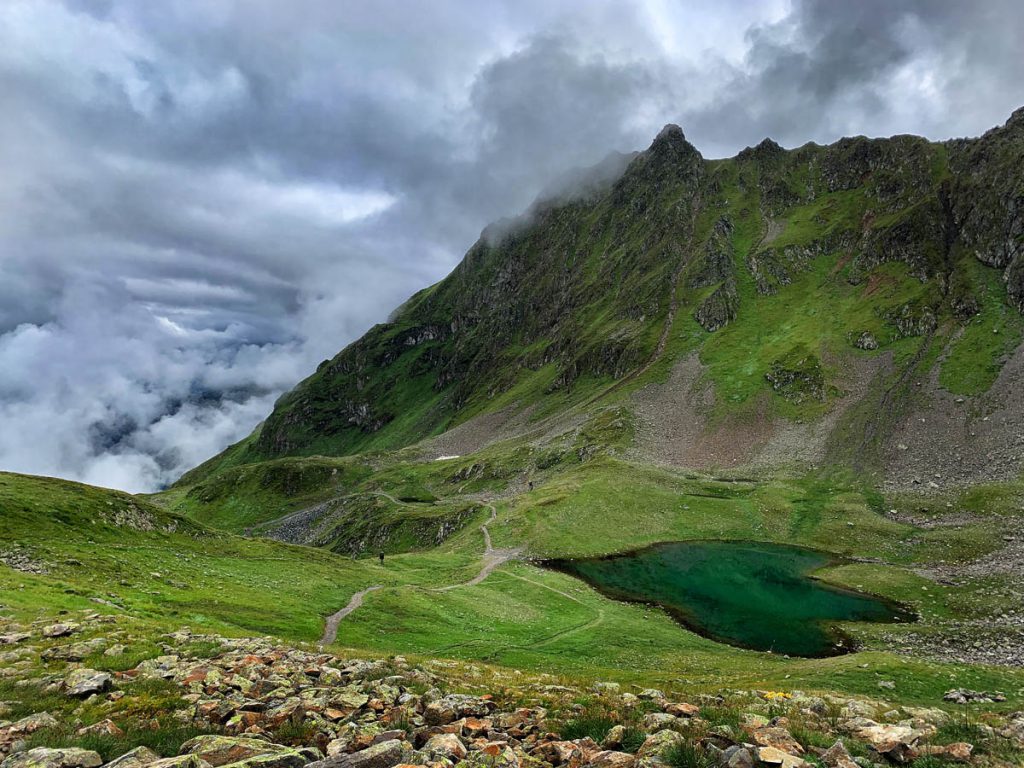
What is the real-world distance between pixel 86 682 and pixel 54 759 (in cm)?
699

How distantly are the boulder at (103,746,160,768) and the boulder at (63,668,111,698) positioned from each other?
6.28m

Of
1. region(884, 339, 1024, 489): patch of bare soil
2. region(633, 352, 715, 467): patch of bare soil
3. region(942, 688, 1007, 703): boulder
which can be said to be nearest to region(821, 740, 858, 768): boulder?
region(942, 688, 1007, 703): boulder

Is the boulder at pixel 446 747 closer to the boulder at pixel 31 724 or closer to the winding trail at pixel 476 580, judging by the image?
the boulder at pixel 31 724

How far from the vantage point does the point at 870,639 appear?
5506 cm

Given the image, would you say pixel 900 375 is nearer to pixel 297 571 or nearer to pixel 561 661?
pixel 561 661

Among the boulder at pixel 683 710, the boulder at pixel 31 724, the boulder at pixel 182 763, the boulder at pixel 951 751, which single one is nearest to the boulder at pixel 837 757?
the boulder at pixel 951 751

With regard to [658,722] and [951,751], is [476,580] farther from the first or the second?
[951,751]

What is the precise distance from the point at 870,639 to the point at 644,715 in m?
54.9

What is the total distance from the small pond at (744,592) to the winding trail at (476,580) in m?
10.3

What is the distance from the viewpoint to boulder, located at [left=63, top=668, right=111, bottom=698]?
15.4 m

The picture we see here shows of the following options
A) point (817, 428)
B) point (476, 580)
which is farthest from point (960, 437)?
point (476, 580)

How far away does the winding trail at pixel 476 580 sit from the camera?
150 ft

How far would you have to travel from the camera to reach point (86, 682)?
1592cm

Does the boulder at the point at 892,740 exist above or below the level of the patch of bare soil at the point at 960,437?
below
